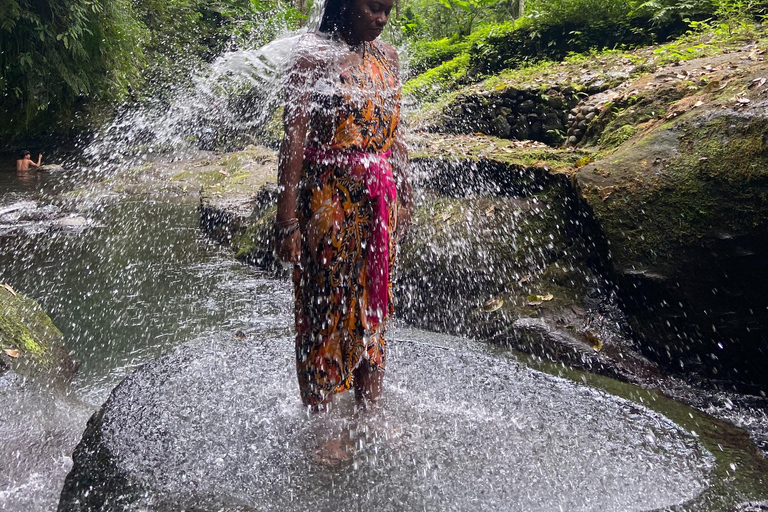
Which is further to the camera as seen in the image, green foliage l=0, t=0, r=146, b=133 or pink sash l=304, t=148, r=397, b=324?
green foliage l=0, t=0, r=146, b=133

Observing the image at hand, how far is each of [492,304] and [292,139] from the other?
2.26m

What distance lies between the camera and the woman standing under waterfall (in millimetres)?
2264

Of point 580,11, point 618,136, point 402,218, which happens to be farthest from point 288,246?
point 580,11

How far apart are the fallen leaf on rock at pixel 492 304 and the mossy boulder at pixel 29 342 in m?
2.78

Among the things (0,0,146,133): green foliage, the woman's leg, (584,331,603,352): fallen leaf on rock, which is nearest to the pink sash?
the woman's leg

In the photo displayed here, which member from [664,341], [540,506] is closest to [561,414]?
[540,506]

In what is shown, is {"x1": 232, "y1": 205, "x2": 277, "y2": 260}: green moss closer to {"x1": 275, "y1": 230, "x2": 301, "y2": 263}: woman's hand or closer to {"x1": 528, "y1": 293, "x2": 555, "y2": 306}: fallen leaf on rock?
{"x1": 528, "y1": 293, "x2": 555, "y2": 306}: fallen leaf on rock

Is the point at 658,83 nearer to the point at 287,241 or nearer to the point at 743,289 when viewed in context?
the point at 743,289

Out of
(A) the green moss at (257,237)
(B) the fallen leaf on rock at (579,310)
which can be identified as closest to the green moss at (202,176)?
(A) the green moss at (257,237)

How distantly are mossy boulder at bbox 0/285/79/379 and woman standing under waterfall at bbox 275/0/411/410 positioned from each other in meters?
1.75

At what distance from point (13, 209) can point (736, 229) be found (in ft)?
31.0

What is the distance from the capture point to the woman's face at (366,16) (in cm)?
227

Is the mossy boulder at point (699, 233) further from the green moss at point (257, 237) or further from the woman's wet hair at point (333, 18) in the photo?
the green moss at point (257, 237)

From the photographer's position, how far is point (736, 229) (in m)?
2.99
